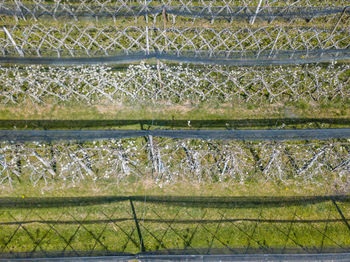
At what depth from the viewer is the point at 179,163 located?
10.3 metres

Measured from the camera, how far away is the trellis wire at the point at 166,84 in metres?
11.9

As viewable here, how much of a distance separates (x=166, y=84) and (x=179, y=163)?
3613mm

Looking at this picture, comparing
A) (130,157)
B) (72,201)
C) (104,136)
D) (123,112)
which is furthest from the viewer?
(123,112)

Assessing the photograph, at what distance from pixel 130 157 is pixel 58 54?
573cm

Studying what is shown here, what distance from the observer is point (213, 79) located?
40.2 feet

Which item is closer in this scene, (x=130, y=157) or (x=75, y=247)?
(x=75, y=247)

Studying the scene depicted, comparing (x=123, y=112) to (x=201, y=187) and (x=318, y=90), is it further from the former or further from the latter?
(x=318, y=90)

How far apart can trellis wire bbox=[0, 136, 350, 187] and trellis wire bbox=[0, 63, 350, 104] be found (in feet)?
8.34

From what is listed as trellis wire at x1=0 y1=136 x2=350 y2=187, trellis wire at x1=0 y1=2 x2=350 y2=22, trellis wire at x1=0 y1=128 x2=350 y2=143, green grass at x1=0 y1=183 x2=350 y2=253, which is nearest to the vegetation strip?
trellis wire at x1=0 y1=136 x2=350 y2=187

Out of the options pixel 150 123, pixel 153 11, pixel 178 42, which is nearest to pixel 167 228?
pixel 150 123

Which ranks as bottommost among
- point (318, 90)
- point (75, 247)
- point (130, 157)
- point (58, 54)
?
point (75, 247)

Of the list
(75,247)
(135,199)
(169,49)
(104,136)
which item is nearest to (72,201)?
(75,247)

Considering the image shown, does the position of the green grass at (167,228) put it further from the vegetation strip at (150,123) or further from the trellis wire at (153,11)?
the trellis wire at (153,11)

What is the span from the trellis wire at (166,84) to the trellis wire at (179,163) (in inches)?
100
